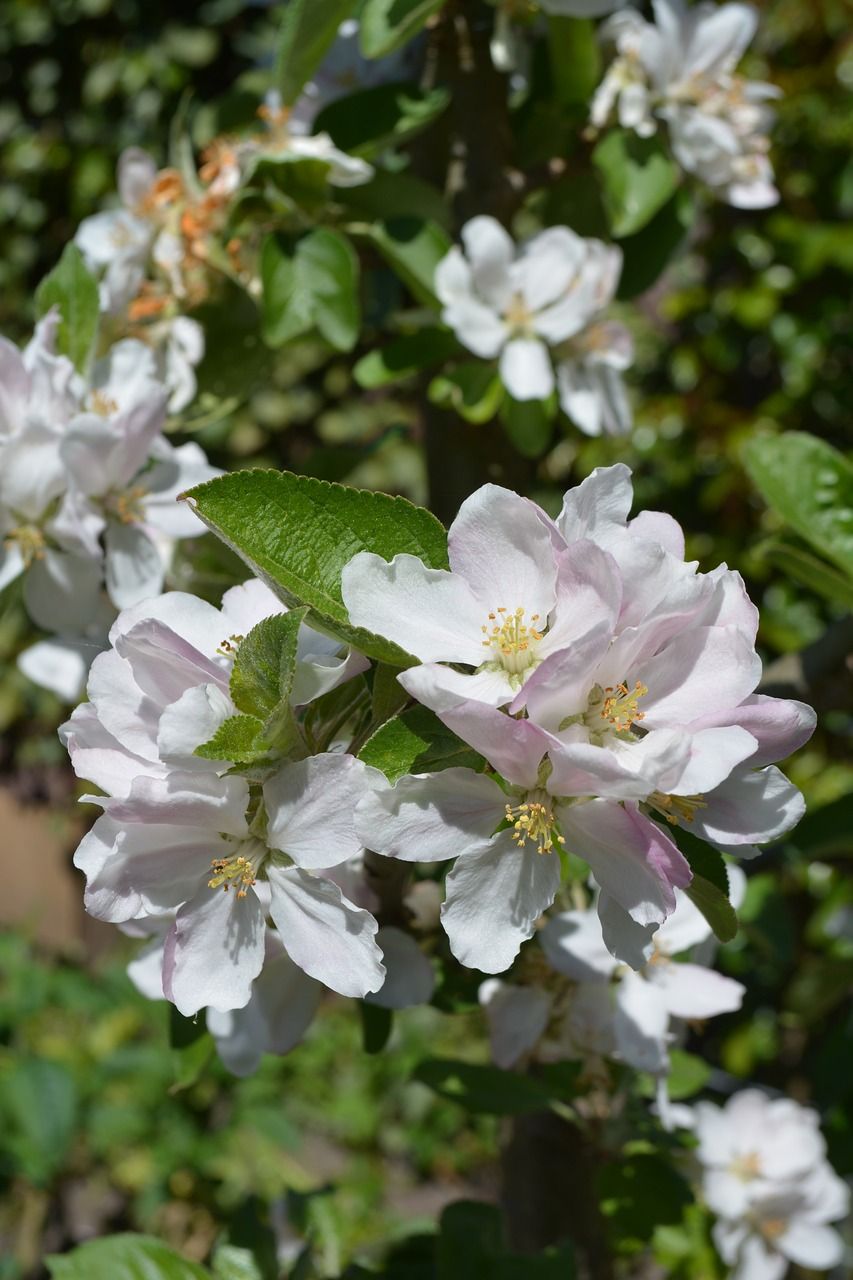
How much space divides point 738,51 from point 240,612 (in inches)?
38.0

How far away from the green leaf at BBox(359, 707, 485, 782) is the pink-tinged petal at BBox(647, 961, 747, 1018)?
1.42ft

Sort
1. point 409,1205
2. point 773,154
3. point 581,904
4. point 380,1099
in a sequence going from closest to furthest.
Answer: point 581,904, point 773,154, point 409,1205, point 380,1099

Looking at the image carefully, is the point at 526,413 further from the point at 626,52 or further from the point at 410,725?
the point at 410,725

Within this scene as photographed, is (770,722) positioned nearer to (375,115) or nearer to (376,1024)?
(376,1024)

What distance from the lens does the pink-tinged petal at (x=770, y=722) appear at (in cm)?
63

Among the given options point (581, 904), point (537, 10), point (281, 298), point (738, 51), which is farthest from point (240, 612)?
point (738, 51)

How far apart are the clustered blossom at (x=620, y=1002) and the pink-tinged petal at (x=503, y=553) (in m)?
0.38

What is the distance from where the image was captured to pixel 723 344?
9.24 feet

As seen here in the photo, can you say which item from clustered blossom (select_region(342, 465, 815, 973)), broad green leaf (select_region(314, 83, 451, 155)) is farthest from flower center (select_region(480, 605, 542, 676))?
broad green leaf (select_region(314, 83, 451, 155))

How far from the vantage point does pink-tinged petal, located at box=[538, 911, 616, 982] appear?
3.07ft

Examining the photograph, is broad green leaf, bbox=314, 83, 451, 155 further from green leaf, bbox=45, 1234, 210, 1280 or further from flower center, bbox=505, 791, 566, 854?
green leaf, bbox=45, 1234, 210, 1280

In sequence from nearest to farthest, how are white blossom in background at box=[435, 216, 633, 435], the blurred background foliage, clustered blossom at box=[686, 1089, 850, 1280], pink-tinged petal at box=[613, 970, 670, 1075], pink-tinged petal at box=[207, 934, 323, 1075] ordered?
pink-tinged petal at box=[207, 934, 323, 1075], pink-tinged petal at box=[613, 970, 670, 1075], white blossom in background at box=[435, 216, 633, 435], clustered blossom at box=[686, 1089, 850, 1280], the blurred background foliage

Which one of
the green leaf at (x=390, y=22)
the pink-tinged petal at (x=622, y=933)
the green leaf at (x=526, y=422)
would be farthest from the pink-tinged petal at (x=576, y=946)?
the green leaf at (x=390, y=22)

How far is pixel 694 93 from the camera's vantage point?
1318mm
